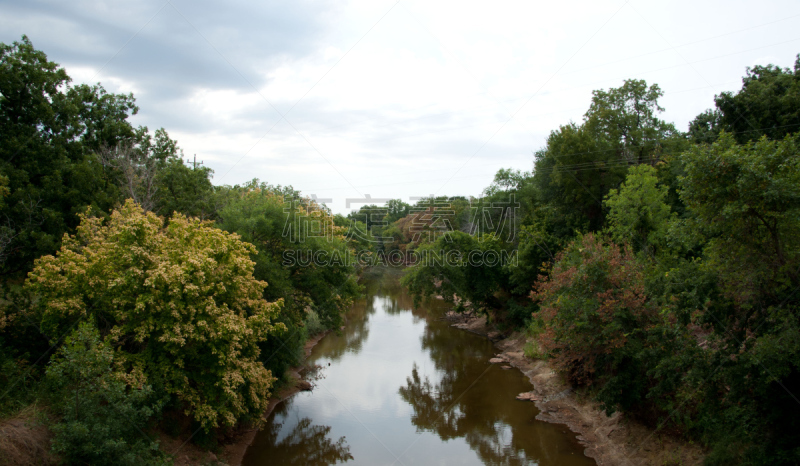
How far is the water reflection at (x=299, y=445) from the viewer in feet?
49.5

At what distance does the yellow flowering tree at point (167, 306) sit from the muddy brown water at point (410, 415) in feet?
14.7

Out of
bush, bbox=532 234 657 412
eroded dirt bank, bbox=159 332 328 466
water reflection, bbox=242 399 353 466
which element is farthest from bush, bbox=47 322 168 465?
bush, bbox=532 234 657 412

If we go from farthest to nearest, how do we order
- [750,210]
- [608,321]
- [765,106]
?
[765,106]
[608,321]
[750,210]

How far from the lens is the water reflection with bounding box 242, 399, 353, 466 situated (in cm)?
1509

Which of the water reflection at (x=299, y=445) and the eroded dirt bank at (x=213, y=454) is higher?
the eroded dirt bank at (x=213, y=454)

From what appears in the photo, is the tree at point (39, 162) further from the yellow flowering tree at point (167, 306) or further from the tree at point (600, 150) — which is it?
the tree at point (600, 150)

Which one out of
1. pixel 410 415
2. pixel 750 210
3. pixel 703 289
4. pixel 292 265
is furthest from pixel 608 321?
pixel 292 265

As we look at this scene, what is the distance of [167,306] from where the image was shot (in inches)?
440

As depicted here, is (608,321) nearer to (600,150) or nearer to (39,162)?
(600,150)

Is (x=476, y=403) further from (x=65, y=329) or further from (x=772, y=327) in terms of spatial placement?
(x=65, y=329)

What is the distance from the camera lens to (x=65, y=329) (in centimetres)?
1180

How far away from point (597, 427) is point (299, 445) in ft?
34.3

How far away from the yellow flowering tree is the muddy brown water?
14.7 ft

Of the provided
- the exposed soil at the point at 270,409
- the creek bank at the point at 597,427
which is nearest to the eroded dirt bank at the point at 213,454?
the exposed soil at the point at 270,409
